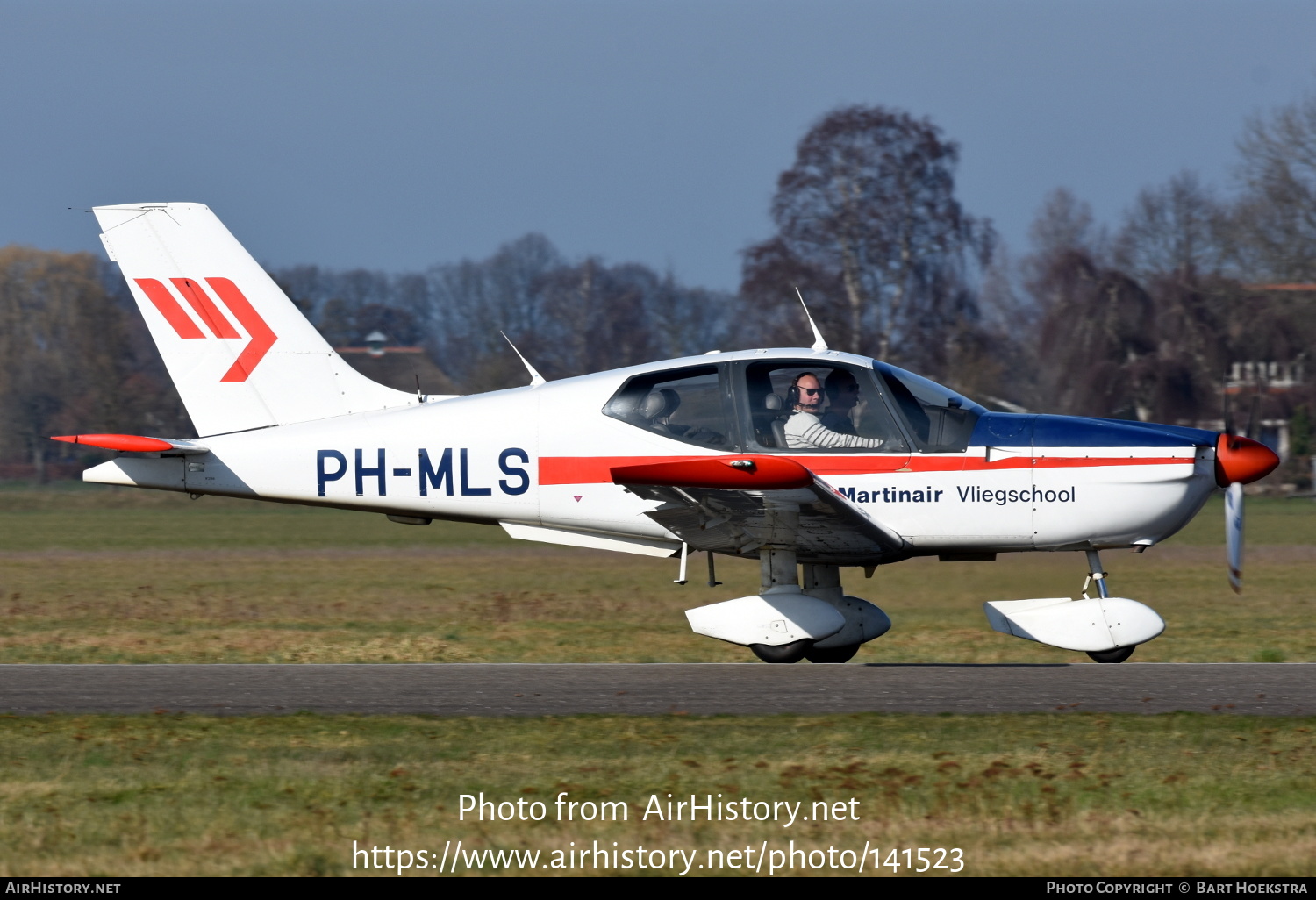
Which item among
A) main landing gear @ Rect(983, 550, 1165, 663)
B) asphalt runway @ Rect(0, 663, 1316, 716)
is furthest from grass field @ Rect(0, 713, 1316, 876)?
main landing gear @ Rect(983, 550, 1165, 663)

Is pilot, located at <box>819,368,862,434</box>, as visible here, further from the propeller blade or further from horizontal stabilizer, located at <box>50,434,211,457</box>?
horizontal stabilizer, located at <box>50,434,211,457</box>

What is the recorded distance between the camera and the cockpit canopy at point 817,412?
9.31 m

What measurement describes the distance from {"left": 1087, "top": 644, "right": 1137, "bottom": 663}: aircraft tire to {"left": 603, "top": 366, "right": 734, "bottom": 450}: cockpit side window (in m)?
2.77

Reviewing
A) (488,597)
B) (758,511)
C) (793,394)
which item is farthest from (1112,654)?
(488,597)

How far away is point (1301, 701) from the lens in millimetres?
7953

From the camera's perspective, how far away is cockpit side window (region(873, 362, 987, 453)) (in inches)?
367

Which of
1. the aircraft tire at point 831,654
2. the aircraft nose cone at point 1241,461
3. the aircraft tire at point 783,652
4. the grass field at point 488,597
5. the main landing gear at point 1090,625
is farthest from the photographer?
the grass field at point 488,597

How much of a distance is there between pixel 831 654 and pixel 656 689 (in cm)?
173

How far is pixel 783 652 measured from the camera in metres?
9.59

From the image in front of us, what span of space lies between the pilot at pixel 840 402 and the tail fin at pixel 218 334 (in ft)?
10.4

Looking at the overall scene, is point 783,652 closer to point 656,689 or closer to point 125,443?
point 656,689

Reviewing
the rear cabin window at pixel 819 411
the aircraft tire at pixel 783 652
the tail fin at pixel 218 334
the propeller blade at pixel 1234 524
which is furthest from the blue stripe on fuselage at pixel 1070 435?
the tail fin at pixel 218 334

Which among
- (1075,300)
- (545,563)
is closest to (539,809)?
(545,563)

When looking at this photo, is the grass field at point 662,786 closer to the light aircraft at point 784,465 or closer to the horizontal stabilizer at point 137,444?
the light aircraft at point 784,465
